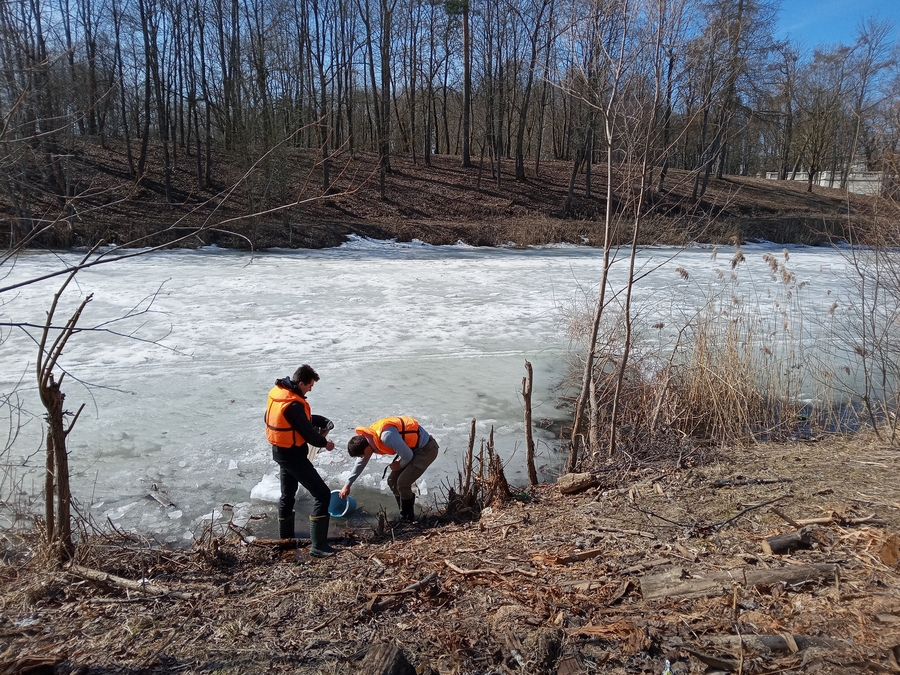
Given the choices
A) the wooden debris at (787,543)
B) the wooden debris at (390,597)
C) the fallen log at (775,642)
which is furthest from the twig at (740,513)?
the wooden debris at (390,597)

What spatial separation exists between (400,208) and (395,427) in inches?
872

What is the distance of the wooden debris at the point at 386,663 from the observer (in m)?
2.58

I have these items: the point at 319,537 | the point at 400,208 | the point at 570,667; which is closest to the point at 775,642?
the point at 570,667

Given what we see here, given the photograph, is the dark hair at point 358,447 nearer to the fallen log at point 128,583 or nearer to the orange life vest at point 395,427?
the orange life vest at point 395,427

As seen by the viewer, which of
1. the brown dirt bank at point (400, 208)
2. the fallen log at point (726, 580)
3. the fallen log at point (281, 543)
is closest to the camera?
the fallen log at point (726, 580)

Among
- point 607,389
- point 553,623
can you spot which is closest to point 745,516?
point 553,623

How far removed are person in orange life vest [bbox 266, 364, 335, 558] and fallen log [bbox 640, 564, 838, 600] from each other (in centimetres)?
265

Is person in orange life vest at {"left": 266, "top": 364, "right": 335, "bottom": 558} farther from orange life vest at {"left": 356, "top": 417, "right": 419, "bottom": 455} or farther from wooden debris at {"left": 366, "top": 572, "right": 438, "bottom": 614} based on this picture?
wooden debris at {"left": 366, "top": 572, "right": 438, "bottom": 614}

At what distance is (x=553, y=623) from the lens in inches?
114

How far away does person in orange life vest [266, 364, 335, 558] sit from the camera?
16.1ft

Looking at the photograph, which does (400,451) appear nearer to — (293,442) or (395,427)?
(395,427)

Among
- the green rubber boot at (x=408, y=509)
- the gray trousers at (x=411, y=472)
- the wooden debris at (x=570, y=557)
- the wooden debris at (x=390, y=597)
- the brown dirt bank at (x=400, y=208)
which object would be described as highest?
the brown dirt bank at (x=400, y=208)

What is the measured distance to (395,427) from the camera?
5.39 metres

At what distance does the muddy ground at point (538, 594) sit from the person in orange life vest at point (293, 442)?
380 millimetres
